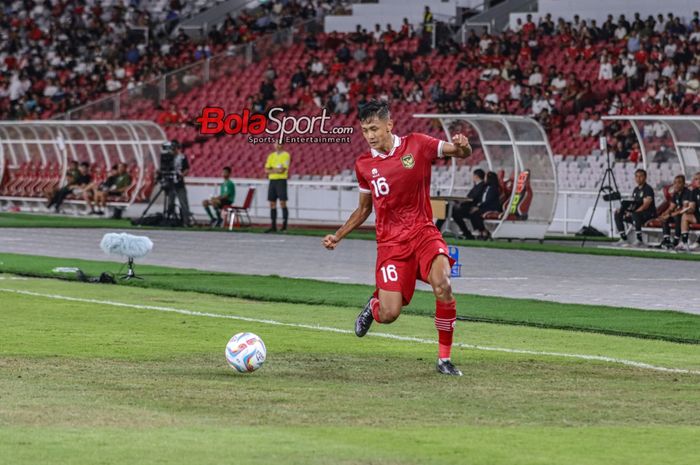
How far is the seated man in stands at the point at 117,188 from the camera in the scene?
42812 millimetres

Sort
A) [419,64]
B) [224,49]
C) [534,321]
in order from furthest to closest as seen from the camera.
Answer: [224,49]
[419,64]
[534,321]

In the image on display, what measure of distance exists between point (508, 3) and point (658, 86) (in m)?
12.3

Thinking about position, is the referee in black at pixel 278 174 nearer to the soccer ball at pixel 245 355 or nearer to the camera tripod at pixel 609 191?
the camera tripod at pixel 609 191

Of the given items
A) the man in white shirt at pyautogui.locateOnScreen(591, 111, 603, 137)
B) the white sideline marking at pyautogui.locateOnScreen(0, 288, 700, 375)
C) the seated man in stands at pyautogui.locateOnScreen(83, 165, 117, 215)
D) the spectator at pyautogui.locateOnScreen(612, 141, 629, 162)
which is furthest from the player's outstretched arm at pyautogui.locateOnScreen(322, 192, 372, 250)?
the seated man in stands at pyautogui.locateOnScreen(83, 165, 117, 215)

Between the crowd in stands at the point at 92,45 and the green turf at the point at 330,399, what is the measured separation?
43.4 meters

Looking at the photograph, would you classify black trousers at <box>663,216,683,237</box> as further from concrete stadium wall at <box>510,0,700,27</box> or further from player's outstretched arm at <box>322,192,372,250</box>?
player's outstretched arm at <box>322,192,372,250</box>

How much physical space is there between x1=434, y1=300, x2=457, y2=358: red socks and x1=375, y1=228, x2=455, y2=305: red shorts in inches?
11.2

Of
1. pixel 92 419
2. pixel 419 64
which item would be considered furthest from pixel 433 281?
pixel 419 64

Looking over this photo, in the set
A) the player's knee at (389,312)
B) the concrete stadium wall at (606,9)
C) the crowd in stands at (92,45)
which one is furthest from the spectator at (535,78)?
the player's knee at (389,312)

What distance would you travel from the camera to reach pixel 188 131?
51.6 m

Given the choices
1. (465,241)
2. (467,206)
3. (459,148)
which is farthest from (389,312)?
(467,206)

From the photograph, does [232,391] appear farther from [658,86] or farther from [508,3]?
[508,3]

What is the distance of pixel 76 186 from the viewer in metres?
44.9

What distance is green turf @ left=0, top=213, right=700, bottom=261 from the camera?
29375 mm
